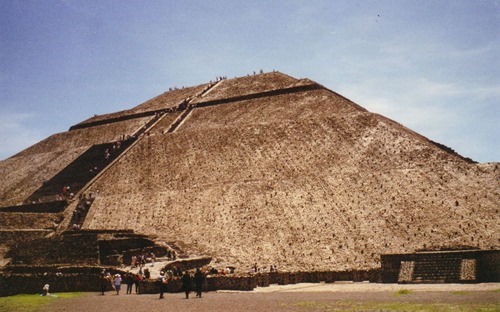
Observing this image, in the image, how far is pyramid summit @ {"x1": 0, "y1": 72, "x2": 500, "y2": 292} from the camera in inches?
1044

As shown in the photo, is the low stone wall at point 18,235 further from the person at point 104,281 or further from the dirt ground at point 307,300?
the dirt ground at point 307,300

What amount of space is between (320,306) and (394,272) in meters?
8.99

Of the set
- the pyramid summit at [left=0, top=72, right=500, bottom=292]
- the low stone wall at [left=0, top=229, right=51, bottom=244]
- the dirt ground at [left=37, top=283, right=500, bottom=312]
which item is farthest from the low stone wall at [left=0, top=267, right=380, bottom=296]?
the low stone wall at [left=0, top=229, right=51, bottom=244]

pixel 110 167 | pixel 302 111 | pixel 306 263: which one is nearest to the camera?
pixel 306 263

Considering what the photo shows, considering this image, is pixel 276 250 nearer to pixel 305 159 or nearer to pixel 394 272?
pixel 394 272

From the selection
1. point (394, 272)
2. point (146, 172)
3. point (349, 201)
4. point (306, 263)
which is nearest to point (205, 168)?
point (146, 172)

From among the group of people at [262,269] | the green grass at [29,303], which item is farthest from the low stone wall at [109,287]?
the group of people at [262,269]

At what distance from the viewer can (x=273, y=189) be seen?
33219 millimetres

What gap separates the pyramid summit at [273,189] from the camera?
87.0ft

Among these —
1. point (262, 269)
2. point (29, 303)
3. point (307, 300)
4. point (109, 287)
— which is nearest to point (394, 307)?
point (307, 300)

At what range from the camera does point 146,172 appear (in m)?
40.4

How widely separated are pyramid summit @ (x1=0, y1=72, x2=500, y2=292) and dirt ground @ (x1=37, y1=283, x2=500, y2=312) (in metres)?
6.21

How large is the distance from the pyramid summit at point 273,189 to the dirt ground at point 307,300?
6.21m

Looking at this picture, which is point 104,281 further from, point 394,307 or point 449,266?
point 449,266
